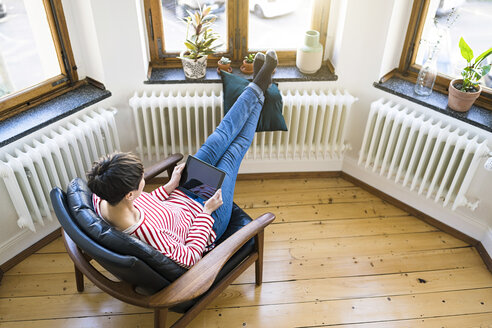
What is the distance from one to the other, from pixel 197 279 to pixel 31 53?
5.09ft

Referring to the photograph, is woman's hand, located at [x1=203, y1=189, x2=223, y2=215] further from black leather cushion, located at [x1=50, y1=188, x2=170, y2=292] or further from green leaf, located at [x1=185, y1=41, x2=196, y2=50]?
green leaf, located at [x1=185, y1=41, x2=196, y2=50]

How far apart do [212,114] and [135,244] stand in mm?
1216

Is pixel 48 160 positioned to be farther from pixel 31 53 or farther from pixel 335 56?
pixel 335 56

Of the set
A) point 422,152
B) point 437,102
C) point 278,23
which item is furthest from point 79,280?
point 437,102

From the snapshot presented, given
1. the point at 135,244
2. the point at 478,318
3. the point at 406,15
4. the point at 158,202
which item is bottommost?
the point at 478,318

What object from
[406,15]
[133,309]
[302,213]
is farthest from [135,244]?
[406,15]

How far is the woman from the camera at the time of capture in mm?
1429

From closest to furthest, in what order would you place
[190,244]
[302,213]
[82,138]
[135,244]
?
[135,244] < [190,244] < [82,138] < [302,213]

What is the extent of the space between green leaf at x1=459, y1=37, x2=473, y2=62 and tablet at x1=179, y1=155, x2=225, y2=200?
142 cm

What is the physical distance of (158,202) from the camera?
5.92ft

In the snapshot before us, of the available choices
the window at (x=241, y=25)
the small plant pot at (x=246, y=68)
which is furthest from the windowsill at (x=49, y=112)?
the small plant pot at (x=246, y=68)

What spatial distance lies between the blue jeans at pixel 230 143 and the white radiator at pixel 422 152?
749 mm

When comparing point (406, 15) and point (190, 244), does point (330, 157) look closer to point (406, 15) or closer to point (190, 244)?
point (406, 15)

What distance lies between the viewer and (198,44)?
240 cm
